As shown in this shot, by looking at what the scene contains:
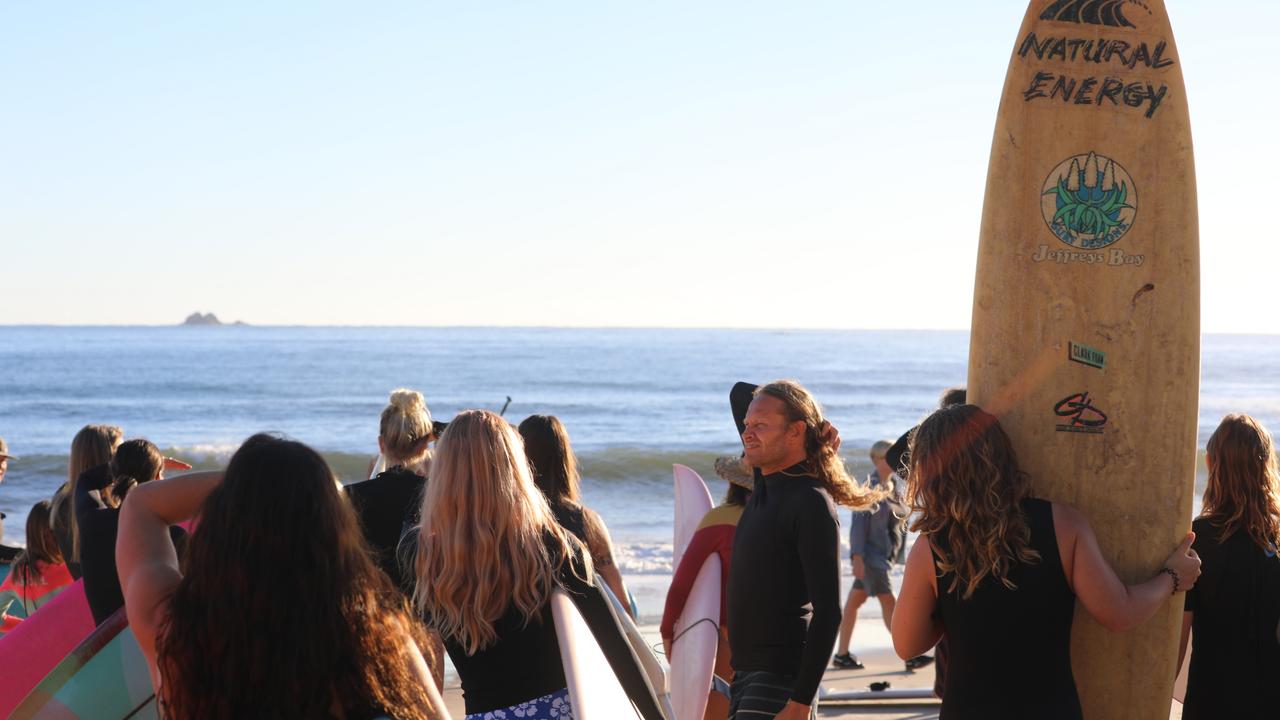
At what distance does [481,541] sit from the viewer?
2.58 metres

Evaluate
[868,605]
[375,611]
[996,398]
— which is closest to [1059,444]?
[996,398]

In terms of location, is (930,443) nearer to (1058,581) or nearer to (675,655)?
(1058,581)

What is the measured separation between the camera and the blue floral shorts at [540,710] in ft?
8.64

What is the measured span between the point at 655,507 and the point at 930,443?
50.8 ft

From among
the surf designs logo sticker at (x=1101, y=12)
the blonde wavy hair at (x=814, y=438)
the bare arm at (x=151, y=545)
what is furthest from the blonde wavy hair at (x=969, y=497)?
the bare arm at (x=151, y=545)

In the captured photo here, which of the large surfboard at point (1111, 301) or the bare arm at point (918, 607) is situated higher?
the large surfboard at point (1111, 301)

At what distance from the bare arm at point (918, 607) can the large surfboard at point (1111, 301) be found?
2.09ft

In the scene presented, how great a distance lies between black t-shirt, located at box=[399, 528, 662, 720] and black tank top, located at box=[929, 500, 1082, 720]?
761 millimetres

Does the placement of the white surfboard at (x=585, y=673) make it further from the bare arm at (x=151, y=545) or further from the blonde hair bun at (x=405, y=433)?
the blonde hair bun at (x=405, y=433)

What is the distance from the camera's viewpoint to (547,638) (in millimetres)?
2652

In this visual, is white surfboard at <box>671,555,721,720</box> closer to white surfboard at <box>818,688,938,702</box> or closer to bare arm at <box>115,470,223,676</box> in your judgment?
bare arm at <box>115,470,223,676</box>

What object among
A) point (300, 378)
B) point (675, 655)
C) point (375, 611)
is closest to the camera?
point (375, 611)

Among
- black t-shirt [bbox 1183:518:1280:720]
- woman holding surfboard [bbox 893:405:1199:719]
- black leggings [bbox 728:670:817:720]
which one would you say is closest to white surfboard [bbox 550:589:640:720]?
black leggings [bbox 728:670:817:720]

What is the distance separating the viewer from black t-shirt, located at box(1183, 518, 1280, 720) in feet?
10.0
